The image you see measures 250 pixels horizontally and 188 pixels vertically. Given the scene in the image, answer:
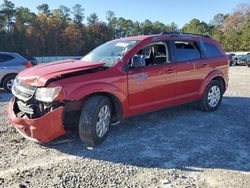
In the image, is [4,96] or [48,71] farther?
[4,96]

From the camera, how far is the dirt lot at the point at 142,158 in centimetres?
416

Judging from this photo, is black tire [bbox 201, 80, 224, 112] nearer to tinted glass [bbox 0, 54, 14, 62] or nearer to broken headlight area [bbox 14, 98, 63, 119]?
broken headlight area [bbox 14, 98, 63, 119]

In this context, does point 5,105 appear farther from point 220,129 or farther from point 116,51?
point 220,129

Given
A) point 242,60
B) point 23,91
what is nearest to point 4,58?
point 23,91

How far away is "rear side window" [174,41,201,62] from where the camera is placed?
22.5 ft

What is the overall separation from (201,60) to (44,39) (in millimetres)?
61171

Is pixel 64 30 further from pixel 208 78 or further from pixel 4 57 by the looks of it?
pixel 208 78

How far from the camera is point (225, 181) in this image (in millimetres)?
4160

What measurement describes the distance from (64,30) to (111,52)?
6608cm

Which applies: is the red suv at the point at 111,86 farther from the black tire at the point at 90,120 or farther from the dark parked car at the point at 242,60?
the dark parked car at the point at 242,60

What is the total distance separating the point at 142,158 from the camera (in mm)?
4844

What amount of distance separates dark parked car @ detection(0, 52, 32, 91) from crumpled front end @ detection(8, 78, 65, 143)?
23.0 ft

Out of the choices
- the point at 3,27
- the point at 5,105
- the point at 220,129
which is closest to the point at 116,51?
the point at 220,129

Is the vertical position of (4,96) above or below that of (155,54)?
below
